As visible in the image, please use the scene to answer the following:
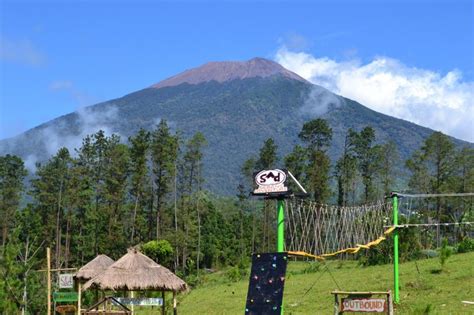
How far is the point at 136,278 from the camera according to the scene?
1552 centimetres

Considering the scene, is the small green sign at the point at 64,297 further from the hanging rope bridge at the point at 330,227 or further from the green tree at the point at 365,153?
the green tree at the point at 365,153

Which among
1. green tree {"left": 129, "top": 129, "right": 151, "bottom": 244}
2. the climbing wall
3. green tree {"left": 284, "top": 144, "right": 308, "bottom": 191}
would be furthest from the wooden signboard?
green tree {"left": 284, "top": 144, "right": 308, "bottom": 191}

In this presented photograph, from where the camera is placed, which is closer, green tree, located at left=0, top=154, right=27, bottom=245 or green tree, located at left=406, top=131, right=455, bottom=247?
green tree, located at left=0, top=154, right=27, bottom=245

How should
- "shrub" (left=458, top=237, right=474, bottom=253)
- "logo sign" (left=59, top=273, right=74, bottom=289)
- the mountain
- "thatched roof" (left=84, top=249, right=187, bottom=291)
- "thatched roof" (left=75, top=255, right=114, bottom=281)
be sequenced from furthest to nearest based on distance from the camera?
1. the mountain
2. "shrub" (left=458, top=237, right=474, bottom=253)
3. "thatched roof" (left=75, top=255, right=114, bottom=281)
4. "logo sign" (left=59, top=273, right=74, bottom=289)
5. "thatched roof" (left=84, top=249, right=187, bottom=291)

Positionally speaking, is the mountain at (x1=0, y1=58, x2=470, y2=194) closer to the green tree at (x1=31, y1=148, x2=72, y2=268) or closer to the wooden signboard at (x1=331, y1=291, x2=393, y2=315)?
the green tree at (x1=31, y1=148, x2=72, y2=268)

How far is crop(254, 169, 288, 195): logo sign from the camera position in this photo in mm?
8656

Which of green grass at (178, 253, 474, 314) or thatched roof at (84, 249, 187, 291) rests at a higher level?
thatched roof at (84, 249, 187, 291)

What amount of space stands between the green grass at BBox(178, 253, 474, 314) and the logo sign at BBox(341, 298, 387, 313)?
1.14 metres

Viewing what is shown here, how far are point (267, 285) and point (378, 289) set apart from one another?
32.9ft

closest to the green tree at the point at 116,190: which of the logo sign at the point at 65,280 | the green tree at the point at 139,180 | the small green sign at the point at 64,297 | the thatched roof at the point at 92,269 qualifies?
the green tree at the point at 139,180

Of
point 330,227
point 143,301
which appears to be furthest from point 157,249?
point 330,227

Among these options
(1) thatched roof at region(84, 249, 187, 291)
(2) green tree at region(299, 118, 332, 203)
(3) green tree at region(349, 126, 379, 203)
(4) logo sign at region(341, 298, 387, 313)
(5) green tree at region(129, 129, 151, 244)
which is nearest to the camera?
(4) logo sign at region(341, 298, 387, 313)

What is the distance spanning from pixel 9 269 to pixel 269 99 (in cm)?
16441

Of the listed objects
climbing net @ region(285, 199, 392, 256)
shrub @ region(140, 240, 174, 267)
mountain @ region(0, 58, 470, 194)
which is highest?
mountain @ region(0, 58, 470, 194)
